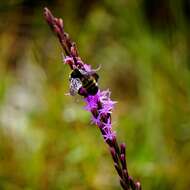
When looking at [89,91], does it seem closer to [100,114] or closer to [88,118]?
[100,114]

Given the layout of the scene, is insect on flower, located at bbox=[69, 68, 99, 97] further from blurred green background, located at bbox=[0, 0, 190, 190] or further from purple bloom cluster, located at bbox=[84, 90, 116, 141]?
blurred green background, located at bbox=[0, 0, 190, 190]

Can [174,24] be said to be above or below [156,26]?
below

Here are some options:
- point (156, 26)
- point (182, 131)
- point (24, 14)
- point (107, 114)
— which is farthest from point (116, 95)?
point (107, 114)

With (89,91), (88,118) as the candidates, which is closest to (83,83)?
(89,91)

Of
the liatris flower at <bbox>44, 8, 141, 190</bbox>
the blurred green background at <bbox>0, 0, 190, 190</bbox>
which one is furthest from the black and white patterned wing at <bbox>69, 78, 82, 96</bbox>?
the blurred green background at <bbox>0, 0, 190, 190</bbox>

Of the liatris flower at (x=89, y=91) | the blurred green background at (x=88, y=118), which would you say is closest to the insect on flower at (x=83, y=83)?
the liatris flower at (x=89, y=91)

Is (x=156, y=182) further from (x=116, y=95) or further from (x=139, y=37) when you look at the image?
(x=116, y=95)
